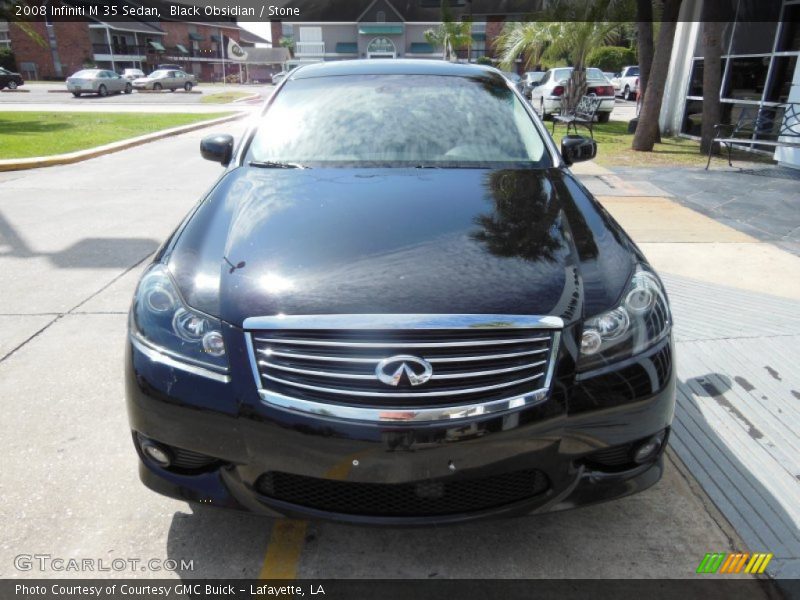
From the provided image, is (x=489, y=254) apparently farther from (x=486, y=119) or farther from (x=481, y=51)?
(x=481, y=51)

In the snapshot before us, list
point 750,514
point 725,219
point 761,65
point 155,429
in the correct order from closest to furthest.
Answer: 1. point 155,429
2. point 750,514
3. point 725,219
4. point 761,65

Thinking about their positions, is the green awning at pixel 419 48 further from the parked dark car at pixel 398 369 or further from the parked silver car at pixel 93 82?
the parked dark car at pixel 398 369

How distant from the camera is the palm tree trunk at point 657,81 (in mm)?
11039

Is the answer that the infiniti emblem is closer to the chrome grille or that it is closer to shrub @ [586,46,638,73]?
the chrome grille

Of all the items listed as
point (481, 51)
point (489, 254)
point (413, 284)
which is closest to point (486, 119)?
point (489, 254)

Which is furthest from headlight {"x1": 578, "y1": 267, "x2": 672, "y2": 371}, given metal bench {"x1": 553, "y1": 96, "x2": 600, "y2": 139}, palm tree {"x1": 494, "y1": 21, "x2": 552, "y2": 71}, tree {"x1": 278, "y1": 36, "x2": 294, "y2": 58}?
tree {"x1": 278, "y1": 36, "x2": 294, "y2": 58}

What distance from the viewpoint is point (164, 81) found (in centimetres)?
4134

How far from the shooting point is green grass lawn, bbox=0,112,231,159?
11.6m

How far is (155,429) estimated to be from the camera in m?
1.96

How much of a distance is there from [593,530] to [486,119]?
2199 millimetres

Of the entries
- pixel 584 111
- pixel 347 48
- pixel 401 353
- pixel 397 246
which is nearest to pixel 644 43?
pixel 584 111

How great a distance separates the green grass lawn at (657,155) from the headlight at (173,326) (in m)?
9.73

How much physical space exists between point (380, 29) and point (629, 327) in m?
60.6

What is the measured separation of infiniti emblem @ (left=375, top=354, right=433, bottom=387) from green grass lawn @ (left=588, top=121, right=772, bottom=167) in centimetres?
969
